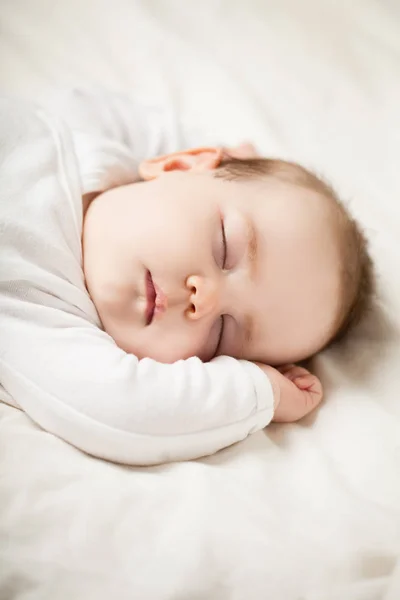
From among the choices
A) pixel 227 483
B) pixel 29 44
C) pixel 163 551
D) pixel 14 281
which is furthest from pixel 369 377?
pixel 29 44

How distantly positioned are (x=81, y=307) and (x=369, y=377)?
20.1 inches

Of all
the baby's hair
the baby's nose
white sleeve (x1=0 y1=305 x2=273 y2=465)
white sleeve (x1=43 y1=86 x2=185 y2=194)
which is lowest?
white sleeve (x1=0 y1=305 x2=273 y2=465)

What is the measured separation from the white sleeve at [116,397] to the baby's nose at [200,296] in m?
0.08

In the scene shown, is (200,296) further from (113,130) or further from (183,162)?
(113,130)

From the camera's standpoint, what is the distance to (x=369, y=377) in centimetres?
106

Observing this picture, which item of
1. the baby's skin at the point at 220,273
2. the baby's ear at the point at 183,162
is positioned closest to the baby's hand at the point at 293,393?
the baby's skin at the point at 220,273

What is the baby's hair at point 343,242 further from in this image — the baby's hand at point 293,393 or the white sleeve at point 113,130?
the white sleeve at point 113,130

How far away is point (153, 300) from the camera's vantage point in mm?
921

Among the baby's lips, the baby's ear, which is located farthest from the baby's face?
the baby's ear

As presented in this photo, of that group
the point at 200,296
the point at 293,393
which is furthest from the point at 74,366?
the point at 293,393

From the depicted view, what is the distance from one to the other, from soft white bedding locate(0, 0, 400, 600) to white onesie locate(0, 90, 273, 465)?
33 mm

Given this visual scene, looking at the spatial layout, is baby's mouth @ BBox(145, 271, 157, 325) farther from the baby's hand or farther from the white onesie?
the baby's hand

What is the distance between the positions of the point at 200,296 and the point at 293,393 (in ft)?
0.73

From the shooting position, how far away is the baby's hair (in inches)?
39.9
